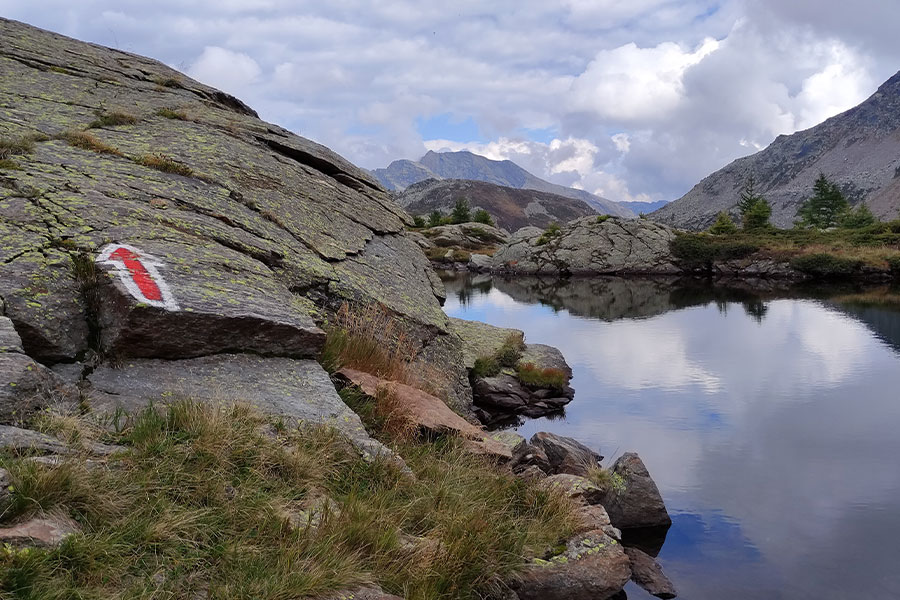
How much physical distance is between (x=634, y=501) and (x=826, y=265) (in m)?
73.0

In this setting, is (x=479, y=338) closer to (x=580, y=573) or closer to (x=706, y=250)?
(x=580, y=573)

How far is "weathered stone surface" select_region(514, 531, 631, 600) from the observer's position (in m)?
7.54

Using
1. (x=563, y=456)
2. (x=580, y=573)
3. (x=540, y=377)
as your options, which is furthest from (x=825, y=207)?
(x=580, y=573)

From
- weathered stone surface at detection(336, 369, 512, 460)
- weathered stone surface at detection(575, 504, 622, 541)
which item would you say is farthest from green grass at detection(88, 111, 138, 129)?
weathered stone surface at detection(575, 504, 622, 541)

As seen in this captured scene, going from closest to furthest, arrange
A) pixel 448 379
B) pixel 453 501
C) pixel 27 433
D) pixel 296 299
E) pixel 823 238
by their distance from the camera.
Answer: pixel 27 433, pixel 453 501, pixel 296 299, pixel 448 379, pixel 823 238

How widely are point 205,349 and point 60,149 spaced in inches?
288

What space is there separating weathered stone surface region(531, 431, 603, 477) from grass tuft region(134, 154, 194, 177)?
10.3 metres

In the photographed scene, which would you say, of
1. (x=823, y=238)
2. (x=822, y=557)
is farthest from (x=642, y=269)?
(x=822, y=557)

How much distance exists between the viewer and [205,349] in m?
8.67

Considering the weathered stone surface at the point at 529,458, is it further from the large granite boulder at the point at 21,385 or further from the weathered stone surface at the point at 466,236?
the weathered stone surface at the point at 466,236

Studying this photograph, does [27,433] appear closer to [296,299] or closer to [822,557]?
[296,299]

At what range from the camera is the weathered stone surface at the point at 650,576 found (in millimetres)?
11117

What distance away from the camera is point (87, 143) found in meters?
13.2

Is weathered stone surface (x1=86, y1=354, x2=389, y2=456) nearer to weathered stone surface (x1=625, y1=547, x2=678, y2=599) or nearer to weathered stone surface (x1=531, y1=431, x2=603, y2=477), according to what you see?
weathered stone surface (x1=531, y1=431, x2=603, y2=477)
